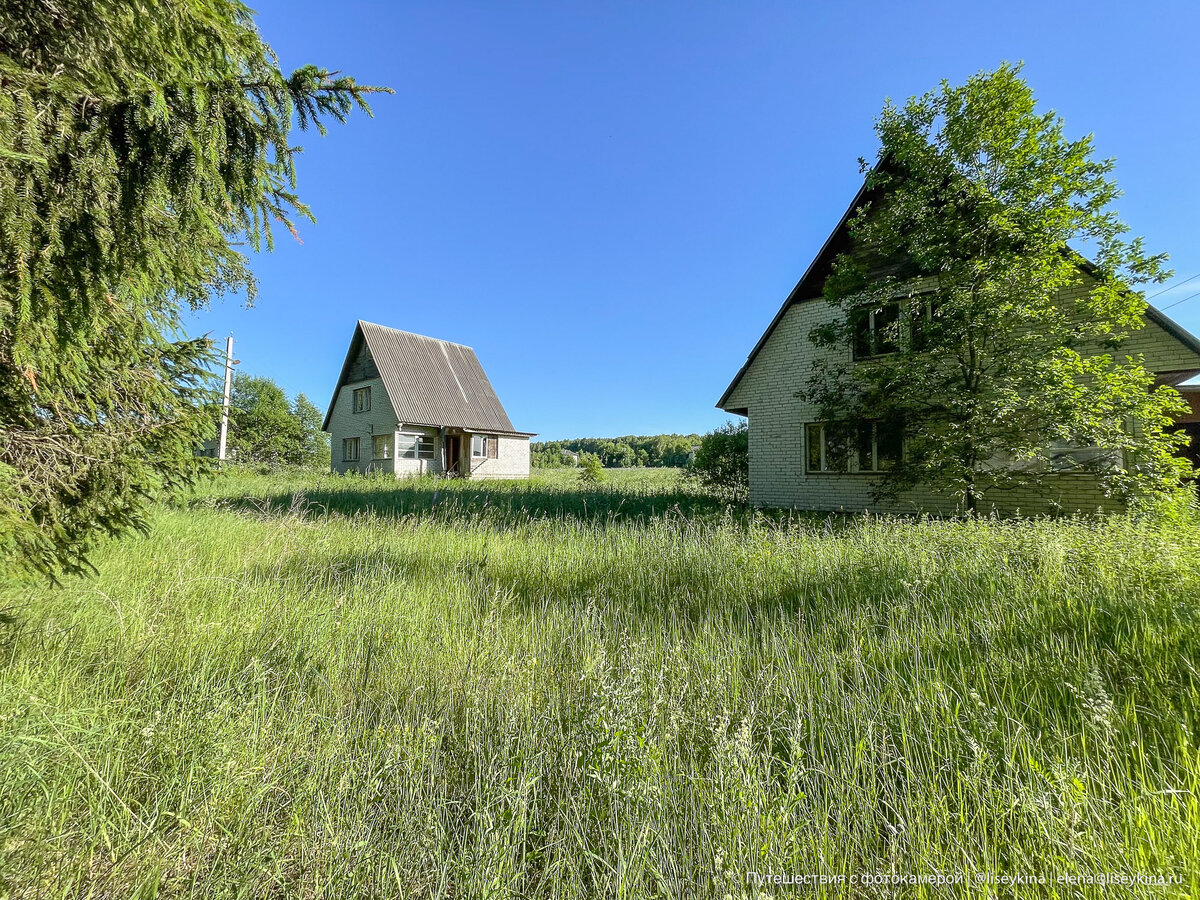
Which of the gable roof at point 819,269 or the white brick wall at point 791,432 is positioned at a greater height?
the gable roof at point 819,269

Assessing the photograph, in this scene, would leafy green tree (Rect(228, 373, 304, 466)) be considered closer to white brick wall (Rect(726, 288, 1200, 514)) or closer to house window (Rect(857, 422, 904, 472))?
white brick wall (Rect(726, 288, 1200, 514))

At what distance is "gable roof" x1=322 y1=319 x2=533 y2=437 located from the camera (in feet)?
73.6

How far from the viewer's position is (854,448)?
10.7 metres

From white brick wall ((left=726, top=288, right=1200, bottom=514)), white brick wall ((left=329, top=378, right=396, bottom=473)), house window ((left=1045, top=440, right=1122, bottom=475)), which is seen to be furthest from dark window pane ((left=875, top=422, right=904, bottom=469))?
white brick wall ((left=329, top=378, right=396, bottom=473))

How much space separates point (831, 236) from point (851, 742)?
12.8 meters

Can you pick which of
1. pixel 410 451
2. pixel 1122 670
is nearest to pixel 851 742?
pixel 1122 670

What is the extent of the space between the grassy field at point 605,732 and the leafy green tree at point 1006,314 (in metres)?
4.12

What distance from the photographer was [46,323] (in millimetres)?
2102

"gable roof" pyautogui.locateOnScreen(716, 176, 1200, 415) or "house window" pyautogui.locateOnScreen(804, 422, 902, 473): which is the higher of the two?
"gable roof" pyautogui.locateOnScreen(716, 176, 1200, 415)

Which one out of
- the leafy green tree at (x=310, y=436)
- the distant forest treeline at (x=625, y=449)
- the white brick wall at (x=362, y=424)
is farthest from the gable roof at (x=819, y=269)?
the distant forest treeline at (x=625, y=449)

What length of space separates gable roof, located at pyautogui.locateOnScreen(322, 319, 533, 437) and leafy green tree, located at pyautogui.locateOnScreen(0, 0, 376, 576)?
19.5 meters

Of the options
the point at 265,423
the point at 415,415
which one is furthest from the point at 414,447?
the point at 265,423

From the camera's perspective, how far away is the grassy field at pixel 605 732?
1.42m

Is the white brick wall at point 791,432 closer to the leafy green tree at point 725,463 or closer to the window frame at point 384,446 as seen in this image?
the leafy green tree at point 725,463
